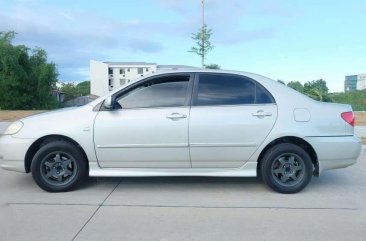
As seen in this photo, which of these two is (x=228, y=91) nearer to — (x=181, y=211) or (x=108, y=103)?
(x=108, y=103)

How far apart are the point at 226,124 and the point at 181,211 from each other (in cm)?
140

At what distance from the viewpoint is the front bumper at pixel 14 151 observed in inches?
225

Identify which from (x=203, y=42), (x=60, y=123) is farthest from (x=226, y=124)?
(x=203, y=42)

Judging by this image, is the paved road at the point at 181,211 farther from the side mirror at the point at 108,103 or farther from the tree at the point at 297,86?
the tree at the point at 297,86

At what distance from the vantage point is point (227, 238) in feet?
13.6

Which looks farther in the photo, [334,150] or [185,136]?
[334,150]

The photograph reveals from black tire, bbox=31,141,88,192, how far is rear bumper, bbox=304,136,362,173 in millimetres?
3195

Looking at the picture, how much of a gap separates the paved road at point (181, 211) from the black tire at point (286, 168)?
17cm

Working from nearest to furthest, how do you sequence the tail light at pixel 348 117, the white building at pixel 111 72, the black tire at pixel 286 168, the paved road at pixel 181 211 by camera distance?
the paved road at pixel 181 211, the black tire at pixel 286 168, the tail light at pixel 348 117, the white building at pixel 111 72

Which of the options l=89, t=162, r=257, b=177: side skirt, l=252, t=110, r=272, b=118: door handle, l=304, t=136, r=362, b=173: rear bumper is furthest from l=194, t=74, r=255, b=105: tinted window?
l=304, t=136, r=362, b=173: rear bumper

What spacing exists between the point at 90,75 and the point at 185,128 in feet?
292

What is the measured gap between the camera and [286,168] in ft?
19.1

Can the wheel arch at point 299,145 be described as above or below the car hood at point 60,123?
below

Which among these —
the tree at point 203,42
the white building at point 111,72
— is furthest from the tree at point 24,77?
the white building at point 111,72
